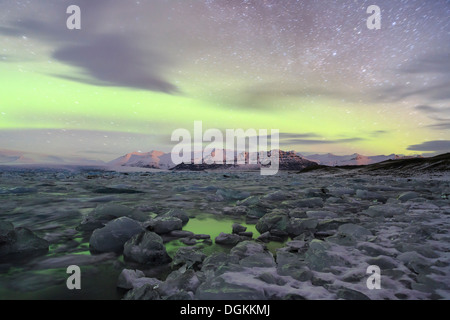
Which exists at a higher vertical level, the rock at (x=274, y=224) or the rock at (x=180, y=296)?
the rock at (x=180, y=296)

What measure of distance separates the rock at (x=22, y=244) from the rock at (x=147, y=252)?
1.06 meters

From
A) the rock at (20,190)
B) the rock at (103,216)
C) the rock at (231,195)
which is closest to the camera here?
the rock at (103,216)

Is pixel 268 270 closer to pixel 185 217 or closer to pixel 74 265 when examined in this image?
pixel 74 265

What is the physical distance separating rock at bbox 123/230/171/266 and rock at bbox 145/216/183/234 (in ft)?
3.17

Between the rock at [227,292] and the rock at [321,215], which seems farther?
the rock at [321,215]

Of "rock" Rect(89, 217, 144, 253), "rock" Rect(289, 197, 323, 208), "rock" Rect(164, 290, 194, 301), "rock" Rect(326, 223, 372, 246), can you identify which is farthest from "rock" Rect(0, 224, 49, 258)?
"rock" Rect(289, 197, 323, 208)

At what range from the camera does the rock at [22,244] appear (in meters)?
2.47

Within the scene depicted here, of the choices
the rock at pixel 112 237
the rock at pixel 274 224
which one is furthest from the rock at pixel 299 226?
the rock at pixel 112 237

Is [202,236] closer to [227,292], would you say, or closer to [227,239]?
[227,239]

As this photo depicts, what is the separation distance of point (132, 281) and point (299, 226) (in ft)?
8.16

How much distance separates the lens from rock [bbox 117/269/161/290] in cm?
175

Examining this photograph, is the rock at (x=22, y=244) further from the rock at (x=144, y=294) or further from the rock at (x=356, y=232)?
the rock at (x=356, y=232)

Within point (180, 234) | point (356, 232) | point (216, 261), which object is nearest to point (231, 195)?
point (180, 234)
